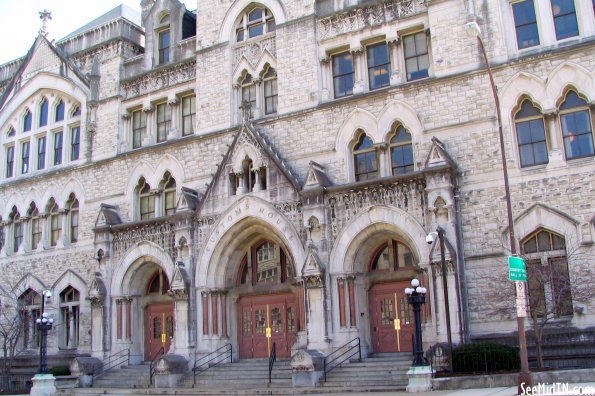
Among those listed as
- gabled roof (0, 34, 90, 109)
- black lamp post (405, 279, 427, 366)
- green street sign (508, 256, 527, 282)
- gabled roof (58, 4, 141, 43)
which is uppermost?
gabled roof (58, 4, 141, 43)

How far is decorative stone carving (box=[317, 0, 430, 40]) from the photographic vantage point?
26.2 m

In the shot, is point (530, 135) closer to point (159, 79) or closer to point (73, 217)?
point (159, 79)

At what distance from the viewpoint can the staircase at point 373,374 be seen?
69.5 ft

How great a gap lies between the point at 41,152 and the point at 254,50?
1390 centimetres

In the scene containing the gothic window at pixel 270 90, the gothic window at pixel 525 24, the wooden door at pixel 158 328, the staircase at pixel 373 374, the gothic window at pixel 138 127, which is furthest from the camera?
the gothic window at pixel 138 127

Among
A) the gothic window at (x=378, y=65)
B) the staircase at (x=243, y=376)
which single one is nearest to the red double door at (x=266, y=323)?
the staircase at (x=243, y=376)

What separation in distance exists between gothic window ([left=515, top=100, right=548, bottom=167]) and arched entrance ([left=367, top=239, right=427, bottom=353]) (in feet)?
16.8

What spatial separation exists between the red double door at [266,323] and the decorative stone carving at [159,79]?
10560mm

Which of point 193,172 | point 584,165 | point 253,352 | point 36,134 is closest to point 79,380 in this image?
point 253,352

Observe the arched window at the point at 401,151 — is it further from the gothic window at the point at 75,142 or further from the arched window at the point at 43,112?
the arched window at the point at 43,112

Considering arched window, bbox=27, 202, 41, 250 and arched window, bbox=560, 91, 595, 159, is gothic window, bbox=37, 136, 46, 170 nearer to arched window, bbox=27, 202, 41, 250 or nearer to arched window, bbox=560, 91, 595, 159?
arched window, bbox=27, 202, 41, 250

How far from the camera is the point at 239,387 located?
23.9 m

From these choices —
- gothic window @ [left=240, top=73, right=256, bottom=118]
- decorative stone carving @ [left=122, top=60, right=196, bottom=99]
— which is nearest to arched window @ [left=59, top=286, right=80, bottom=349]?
decorative stone carving @ [left=122, top=60, right=196, bottom=99]

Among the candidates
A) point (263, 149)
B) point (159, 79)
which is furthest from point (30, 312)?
point (263, 149)
